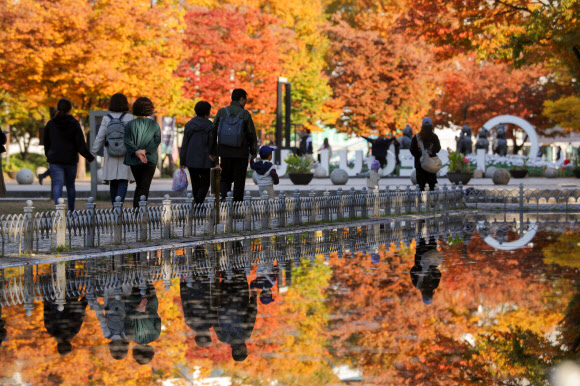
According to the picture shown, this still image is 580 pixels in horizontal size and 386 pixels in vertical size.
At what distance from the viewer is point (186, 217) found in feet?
51.3

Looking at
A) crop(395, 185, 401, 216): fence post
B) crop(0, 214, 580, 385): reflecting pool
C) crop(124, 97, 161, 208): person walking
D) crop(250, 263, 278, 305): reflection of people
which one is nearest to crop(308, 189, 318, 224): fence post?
crop(395, 185, 401, 216): fence post

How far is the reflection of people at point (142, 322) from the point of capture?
6.87 metres

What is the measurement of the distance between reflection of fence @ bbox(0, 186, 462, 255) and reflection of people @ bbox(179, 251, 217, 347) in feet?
10.3

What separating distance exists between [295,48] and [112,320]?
60.5m

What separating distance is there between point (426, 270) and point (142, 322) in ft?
14.8

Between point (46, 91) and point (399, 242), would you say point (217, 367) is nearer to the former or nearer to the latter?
point (399, 242)

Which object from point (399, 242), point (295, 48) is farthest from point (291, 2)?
point (399, 242)

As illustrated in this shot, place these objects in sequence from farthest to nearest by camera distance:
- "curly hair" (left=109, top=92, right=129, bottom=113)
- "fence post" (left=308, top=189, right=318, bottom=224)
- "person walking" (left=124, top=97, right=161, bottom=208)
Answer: "fence post" (left=308, top=189, right=318, bottom=224), "curly hair" (left=109, top=92, right=129, bottom=113), "person walking" (left=124, top=97, right=161, bottom=208)

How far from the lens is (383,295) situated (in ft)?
31.2

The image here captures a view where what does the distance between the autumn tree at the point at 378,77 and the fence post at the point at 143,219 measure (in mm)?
57722

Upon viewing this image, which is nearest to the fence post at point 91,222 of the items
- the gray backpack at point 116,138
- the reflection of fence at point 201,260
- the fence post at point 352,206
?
the reflection of fence at point 201,260

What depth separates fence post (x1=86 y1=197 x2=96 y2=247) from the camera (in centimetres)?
1368

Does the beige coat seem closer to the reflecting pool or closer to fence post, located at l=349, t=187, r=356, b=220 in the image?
the reflecting pool

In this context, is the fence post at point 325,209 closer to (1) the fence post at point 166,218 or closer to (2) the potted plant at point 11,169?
(1) the fence post at point 166,218
